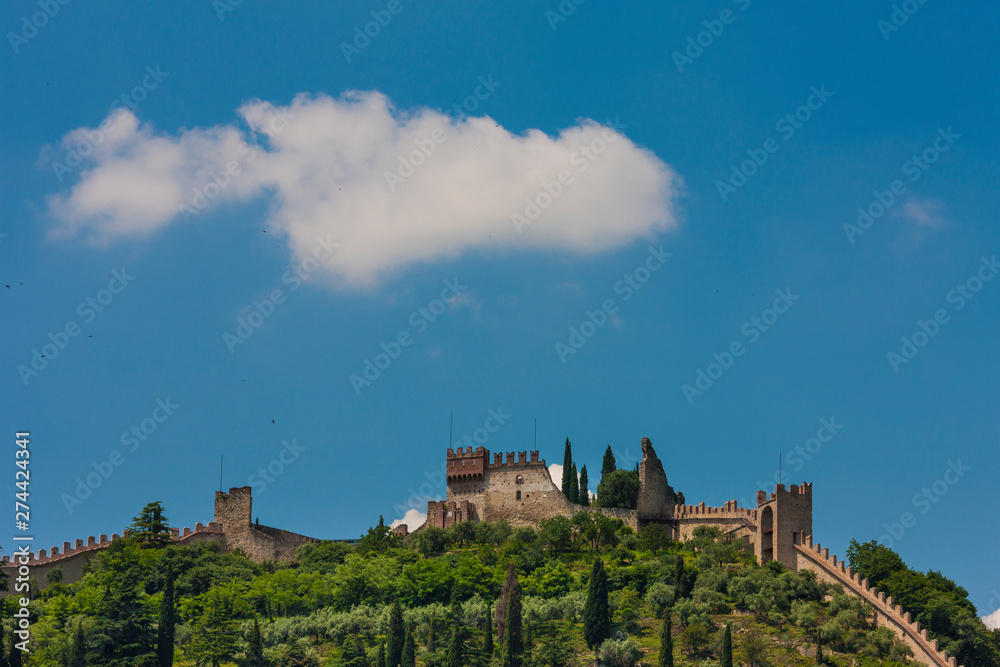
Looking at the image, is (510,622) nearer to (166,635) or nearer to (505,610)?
(505,610)

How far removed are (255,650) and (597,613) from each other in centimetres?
1739

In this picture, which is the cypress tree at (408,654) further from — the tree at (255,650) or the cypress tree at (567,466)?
the cypress tree at (567,466)

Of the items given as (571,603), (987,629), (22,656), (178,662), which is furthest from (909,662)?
(22,656)

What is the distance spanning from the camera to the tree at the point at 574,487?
9062 cm

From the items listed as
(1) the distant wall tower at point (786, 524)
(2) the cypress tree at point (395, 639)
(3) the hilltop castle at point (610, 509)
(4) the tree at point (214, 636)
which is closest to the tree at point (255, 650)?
(4) the tree at point (214, 636)

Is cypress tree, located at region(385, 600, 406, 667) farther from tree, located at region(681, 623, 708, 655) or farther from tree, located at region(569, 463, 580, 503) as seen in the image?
tree, located at region(569, 463, 580, 503)

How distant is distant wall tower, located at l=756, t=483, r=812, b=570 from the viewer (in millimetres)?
77250

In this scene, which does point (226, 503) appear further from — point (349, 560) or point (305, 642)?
point (305, 642)

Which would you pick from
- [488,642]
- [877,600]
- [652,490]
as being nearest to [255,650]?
[488,642]

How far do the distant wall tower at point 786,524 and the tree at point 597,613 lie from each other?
449 inches

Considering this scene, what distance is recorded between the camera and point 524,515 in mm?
89688

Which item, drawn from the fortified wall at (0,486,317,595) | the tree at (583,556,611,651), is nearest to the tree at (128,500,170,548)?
the fortified wall at (0,486,317,595)

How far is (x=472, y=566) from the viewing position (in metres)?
78.4

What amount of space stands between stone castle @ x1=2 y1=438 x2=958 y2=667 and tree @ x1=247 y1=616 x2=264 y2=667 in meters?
18.4
